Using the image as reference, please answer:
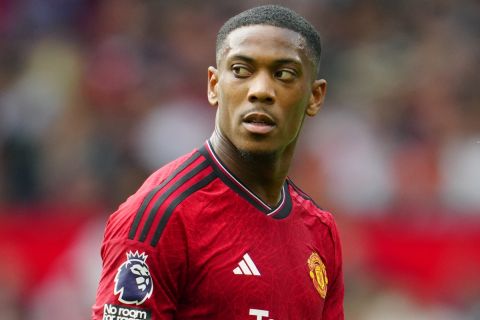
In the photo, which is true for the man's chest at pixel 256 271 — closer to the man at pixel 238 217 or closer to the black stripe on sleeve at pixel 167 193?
the man at pixel 238 217

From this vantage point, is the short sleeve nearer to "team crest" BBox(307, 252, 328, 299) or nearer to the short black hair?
"team crest" BBox(307, 252, 328, 299)

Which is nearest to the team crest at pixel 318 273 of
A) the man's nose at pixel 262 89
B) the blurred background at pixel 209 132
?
the man's nose at pixel 262 89

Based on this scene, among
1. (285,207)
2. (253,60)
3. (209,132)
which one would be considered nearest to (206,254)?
(285,207)

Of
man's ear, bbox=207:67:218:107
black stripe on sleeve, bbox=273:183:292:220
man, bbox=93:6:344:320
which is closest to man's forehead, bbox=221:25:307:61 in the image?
man, bbox=93:6:344:320

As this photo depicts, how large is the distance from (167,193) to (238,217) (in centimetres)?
32

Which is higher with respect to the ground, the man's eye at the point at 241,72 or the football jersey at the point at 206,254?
the man's eye at the point at 241,72

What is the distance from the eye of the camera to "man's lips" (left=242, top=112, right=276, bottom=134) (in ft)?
12.4

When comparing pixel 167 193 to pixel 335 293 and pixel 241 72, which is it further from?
pixel 335 293

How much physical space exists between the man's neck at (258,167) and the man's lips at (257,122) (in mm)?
111

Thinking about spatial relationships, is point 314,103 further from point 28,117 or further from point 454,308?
point 28,117

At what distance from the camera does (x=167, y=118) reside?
888 centimetres

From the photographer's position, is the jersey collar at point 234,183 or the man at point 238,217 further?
the jersey collar at point 234,183

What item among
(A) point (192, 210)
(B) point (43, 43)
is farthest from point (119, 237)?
(B) point (43, 43)

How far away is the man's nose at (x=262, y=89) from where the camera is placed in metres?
3.75
